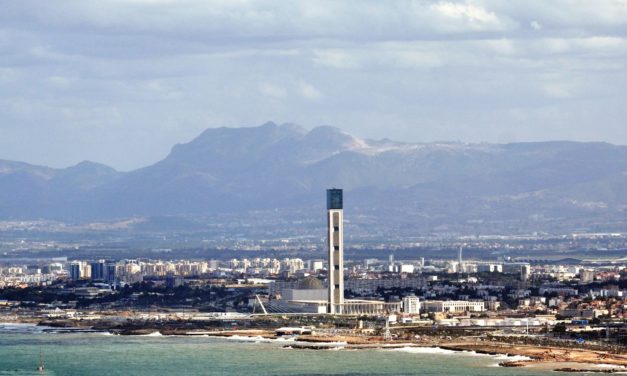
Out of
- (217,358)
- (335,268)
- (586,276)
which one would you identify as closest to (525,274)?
(586,276)

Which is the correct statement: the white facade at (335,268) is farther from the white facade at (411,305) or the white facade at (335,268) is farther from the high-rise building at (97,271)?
the high-rise building at (97,271)

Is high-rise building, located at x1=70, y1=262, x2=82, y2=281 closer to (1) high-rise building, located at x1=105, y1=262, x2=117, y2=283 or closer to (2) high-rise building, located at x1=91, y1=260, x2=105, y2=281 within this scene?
(2) high-rise building, located at x1=91, y1=260, x2=105, y2=281

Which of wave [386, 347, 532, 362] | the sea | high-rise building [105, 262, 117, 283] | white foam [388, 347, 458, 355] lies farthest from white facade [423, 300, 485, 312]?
high-rise building [105, 262, 117, 283]

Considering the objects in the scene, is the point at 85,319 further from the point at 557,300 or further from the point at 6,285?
the point at 6,285

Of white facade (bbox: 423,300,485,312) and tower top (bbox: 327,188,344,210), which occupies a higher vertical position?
tower top (bbox: 327,188,344,210)

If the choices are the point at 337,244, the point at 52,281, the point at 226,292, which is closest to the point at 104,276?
the point at 52,281

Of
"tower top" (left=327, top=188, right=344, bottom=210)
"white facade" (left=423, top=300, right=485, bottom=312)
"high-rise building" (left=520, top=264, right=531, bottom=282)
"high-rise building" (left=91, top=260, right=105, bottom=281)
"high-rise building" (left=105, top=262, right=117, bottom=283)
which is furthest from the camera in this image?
"high-rise building" (left=91, top=260, right=105, bottom=281)

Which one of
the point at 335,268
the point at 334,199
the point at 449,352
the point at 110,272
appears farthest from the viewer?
the point at 110,272

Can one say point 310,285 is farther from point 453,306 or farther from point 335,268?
point 453,306

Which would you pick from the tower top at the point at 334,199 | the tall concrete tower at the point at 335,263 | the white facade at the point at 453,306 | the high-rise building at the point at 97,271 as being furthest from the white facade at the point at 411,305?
the high-rise building at the point at 97,271

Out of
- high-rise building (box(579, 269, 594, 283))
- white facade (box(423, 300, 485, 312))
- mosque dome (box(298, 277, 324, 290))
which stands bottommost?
white facade (box(423, 300, 485, 312))
